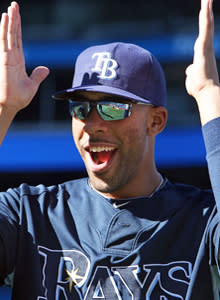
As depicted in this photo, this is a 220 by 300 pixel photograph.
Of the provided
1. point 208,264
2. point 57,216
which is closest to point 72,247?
point 57,216

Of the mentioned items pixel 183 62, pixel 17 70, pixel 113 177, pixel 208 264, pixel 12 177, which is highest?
pixel 17 70

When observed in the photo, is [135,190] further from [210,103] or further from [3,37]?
[3,37]

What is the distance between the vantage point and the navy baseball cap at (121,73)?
250 cm

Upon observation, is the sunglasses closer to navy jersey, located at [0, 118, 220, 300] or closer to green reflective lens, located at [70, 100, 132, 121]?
green reflective lens, located at [70, 100, 132, 121]

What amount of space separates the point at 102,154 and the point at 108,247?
0.45 meters

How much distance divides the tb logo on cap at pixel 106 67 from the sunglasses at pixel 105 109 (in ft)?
0.46

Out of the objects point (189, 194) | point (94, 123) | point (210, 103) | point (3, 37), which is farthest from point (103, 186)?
point (3, 37)

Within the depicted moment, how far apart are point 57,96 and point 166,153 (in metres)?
8.91

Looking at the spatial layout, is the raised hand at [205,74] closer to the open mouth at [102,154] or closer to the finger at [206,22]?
the finger at [206,22]

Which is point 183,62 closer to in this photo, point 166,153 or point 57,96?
point 166,153

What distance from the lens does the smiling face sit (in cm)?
244

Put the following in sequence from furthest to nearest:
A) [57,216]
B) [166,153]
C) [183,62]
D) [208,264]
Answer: [183,62]
[166,153]
[57,216]
[208,264]

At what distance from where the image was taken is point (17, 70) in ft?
7.49

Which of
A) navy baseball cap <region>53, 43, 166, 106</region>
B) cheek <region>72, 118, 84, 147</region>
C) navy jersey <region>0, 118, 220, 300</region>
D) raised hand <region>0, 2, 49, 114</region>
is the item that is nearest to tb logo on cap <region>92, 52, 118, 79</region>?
navy baseball cap <region>53, 43, 166, 106</region>
